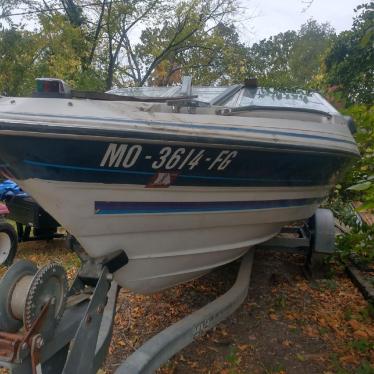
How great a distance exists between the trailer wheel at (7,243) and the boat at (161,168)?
2.51 m

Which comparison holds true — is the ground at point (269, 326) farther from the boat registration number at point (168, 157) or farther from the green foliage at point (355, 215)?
the boat registration number at point (168, 157)

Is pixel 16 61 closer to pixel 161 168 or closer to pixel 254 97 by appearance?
pixel 254 97

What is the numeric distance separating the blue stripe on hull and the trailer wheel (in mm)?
2769

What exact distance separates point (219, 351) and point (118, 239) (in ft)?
3.71

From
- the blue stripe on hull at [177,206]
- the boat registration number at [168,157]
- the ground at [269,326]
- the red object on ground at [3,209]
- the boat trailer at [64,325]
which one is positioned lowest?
the ground at [269,326]

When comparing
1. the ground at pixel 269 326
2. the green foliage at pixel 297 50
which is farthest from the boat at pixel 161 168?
the green foliage at pixel 297 50

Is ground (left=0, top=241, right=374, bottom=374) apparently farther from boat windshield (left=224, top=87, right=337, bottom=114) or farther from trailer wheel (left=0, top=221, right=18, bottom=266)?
trailer wheel (left=0, top=221, right=18, bottom=266)

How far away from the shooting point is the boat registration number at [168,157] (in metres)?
2.08

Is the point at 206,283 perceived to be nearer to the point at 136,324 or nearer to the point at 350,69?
the point at 136,324

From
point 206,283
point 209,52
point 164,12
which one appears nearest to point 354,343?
point 206,283

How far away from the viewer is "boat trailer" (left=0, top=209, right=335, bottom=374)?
5.55 feet

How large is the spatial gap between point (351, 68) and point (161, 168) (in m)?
9.21

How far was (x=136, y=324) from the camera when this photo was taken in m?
A: 3.27

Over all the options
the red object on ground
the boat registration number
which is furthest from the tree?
the boat registration number
